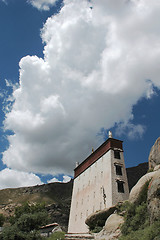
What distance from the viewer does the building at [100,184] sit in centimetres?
2295

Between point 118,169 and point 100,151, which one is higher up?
point 100,151

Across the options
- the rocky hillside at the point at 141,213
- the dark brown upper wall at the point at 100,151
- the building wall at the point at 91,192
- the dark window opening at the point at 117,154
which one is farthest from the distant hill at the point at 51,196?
the rocky hillside at the point at 141,213

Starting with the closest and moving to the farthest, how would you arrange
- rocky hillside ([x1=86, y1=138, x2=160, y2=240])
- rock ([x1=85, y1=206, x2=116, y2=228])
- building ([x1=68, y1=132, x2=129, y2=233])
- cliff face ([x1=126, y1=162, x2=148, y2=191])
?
rocky hillside ([x1=86, y1=138, x2=160, y2=240]) < rock ([x1=85, y1=206, x2=116, y2=228]) < building ([x1=68, y1=132, x2=129, y2=233]) < cliff face ([x1=126, y1=162, x2=148, y2=191])

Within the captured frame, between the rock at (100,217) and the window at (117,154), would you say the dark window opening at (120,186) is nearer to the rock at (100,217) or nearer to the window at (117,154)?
the window at (117,154)

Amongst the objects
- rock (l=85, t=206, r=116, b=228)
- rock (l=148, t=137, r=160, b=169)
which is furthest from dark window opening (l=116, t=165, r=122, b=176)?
rock (l=148, t=137, r=160, b=169)

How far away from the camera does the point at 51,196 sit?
63.3 m

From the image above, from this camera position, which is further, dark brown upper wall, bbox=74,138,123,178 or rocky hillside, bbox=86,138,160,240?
dark brown upper wall, bbox=74,138,123,178

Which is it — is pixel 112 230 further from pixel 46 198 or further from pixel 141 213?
pixel 46 198

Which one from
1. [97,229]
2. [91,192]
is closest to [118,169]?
[91,192]

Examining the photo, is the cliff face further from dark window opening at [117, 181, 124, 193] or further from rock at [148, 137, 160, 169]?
rock at [148, 137, 160, 169]

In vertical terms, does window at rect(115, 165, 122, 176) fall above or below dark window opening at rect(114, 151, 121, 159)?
below

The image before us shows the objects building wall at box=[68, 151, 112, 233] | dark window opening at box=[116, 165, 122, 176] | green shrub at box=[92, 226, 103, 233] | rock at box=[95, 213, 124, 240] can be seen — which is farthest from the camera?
dark window opening at box=[116, 165, 122, 176]

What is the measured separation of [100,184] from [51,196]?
4346cm

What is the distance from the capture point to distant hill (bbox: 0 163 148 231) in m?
48.4
